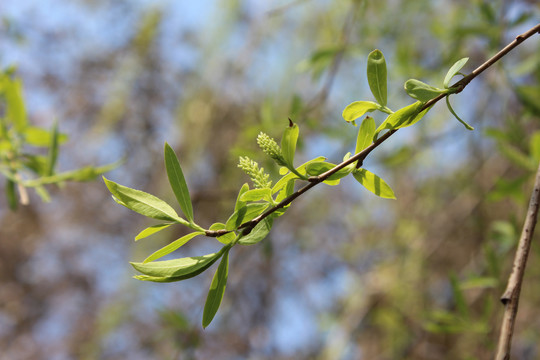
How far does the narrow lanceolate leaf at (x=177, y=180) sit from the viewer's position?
11.4 inches

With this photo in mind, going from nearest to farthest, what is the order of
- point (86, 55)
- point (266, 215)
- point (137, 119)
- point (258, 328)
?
point (266, 215) < point (258, 328) < point (137, 119) < point (86, 55)

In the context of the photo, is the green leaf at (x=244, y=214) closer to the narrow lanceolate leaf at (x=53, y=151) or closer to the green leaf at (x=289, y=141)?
the green leaf at (x=289, y=141)

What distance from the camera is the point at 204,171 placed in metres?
1.83

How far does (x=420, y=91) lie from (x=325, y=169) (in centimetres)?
8

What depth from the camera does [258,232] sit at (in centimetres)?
30

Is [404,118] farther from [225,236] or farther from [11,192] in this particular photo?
[11,192]

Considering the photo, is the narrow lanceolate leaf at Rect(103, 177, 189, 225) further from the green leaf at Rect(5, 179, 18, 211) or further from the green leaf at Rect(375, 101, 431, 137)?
the green leaf at Rect(5, 179, 18, 211)

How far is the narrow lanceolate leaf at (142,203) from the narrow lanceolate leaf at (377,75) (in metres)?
0.15

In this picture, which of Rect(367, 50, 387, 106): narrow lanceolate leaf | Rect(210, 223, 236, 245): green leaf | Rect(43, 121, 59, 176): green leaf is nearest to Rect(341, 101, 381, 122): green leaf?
Rect(367, 50, 387, 106): narrow lanceolate leaf

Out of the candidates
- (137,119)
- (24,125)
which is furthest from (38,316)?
(24,125)

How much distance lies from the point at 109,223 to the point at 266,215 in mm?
2074

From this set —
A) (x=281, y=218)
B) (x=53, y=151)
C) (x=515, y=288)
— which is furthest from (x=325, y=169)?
(x=281, y=218)

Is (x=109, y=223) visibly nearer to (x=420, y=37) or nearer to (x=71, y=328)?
(x=71, y=328)

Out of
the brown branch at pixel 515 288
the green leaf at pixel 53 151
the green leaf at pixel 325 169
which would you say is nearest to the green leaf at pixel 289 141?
the green leaf at pixel 325 169
